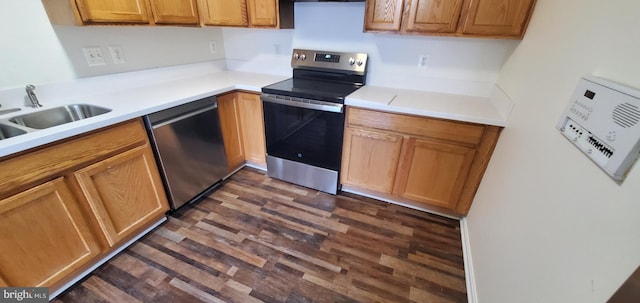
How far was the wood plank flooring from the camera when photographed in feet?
4.75

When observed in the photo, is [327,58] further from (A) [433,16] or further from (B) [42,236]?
(B) [42,236]

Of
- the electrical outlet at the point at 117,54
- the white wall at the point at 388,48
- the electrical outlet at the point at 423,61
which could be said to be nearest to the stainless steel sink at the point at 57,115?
the electrical outlet at the point at 117,54

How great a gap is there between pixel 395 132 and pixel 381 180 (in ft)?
1.41

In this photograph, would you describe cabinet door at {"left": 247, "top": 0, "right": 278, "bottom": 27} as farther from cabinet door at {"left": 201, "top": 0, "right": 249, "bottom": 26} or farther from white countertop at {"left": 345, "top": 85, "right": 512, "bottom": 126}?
white countertop at {"left": 345, "top": 85, "right": 512, "bottom": 126}

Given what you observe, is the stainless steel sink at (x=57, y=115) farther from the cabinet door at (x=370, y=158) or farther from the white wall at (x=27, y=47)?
the cabinet door at (x=370, y=158)

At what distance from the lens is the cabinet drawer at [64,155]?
1.12 meters

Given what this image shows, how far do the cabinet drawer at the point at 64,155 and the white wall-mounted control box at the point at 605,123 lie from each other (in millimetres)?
2079

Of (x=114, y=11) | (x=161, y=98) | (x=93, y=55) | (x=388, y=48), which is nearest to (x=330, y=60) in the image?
(x=388, y=48)

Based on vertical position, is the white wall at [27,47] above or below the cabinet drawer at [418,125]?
above

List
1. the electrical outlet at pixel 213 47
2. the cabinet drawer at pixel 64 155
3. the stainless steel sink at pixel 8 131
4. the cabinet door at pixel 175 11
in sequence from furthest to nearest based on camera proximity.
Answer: the electrical outlet at pixel 213 47, the cabinet door at pixel 175 11, the stainless steel sink at pixel 8 131, the cabinet drawer at pixel 64 155

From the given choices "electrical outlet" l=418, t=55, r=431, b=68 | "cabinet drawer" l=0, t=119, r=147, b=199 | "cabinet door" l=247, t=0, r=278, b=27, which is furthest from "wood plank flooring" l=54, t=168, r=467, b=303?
"cabinet door" l=247, t=0, r=278, b=27

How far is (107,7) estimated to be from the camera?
1540 mm

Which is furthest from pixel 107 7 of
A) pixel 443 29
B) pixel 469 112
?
pixel 469 112

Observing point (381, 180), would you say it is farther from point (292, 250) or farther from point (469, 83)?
point (469, 83)
